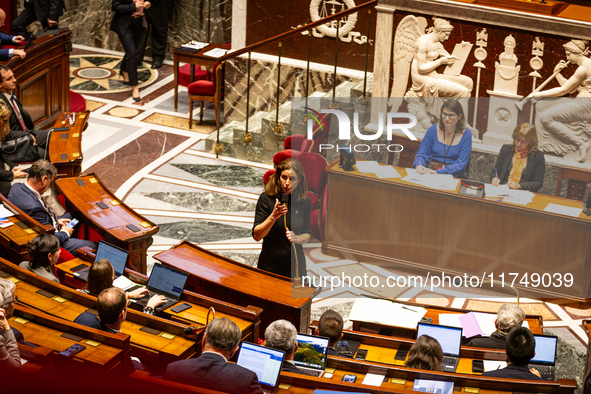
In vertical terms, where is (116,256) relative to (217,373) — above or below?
below

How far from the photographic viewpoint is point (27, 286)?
393 cm

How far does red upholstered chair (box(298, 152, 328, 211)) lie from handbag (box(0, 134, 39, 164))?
256cm

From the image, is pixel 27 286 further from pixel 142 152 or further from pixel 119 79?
pixel 119 79

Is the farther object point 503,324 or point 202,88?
point 202,88

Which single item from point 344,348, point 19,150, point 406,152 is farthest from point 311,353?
point 19,150

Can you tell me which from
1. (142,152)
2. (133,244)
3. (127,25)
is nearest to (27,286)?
(133,244)

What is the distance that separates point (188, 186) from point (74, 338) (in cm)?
445

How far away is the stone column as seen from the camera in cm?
638

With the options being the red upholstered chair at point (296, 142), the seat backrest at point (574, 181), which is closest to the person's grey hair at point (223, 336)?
the red upholstered chair at point (296, 142)

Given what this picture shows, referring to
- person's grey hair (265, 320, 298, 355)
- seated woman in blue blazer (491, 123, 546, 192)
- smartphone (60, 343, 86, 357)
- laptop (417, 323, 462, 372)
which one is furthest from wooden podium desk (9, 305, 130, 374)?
seated woman in blue blazer (491, 123, 546, 192)

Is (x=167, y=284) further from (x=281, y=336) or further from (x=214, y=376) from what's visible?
(x=214, y=376)

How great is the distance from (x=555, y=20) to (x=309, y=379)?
4.30 meters

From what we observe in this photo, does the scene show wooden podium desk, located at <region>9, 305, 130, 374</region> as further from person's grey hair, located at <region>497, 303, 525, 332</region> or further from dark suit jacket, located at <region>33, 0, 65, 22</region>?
dark suit jacket, located at <region>33, 0, 65, 22</region>

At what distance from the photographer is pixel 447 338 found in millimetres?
3611
